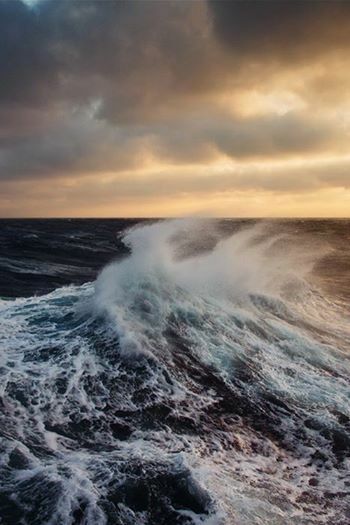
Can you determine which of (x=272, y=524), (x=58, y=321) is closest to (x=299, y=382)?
(x=272, y=524)

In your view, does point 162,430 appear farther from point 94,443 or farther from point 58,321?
point 58,321

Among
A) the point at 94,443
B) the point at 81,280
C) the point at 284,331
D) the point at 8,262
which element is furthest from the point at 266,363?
the point at 8,262

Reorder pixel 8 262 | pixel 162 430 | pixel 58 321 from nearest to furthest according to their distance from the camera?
pixel 162 430, pixel 58 321, pixel 8 262

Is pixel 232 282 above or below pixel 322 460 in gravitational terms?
above

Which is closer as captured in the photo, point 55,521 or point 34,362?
point 55,521

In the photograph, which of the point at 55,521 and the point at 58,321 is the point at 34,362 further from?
the point at 55,521

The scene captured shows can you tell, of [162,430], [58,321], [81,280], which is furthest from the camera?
[81,280]
